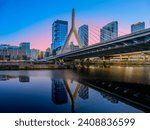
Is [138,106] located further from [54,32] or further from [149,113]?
[54,32]

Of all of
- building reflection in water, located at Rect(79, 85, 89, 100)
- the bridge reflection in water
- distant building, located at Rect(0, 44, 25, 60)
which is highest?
distant building, located at Rect(0, 44, 25, 60)

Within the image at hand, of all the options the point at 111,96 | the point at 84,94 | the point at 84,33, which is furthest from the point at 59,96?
the point at 84,33

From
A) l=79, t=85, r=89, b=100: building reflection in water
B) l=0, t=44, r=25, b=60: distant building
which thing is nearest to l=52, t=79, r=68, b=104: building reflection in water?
l=79, t=85, r=89, b=100: building reflection in water

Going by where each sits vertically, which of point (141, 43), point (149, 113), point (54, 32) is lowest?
point (149, 113)

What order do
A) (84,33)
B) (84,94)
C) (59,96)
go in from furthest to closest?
(84,33), (84,94), (59,96)

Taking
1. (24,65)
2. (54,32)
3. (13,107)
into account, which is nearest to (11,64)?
(24,65)

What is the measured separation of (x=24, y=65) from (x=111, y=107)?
14337 mm

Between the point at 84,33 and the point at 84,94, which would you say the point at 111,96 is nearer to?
the point at 84,94

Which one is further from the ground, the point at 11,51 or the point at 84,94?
the point at 11,51

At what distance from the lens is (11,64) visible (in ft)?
52.9

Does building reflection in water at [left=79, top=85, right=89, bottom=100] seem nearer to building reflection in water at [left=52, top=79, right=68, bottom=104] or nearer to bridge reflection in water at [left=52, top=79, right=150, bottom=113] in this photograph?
bridge reflection in water at [left=52, top=79, right=150, bottom=113]

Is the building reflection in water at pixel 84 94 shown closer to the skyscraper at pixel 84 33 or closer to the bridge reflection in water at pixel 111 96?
the bridge reflection in water at pixel 111 96

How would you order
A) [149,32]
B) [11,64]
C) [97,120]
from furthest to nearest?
[11,64]
[149,32]
[97,120]

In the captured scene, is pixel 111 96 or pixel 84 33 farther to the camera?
pixel 84 33
